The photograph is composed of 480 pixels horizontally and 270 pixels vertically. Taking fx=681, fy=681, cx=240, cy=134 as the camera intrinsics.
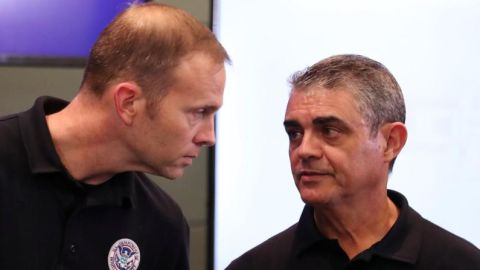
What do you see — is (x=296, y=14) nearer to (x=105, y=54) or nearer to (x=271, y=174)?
(x=271, y=174)

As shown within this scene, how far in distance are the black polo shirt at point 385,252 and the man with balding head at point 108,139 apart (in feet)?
1.15

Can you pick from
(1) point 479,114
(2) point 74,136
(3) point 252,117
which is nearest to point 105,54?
(2) point 74,136

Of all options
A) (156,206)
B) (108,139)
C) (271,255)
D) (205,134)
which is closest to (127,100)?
(108,139)

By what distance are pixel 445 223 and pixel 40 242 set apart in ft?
4.97

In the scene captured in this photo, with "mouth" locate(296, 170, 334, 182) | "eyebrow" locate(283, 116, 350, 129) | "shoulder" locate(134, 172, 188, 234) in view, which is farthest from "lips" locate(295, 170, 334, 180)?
"shoulder" locate(134, 172, 188, 234)

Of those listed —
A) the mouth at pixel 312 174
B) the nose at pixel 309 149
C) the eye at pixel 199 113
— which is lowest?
the mouth at pixel 312 174

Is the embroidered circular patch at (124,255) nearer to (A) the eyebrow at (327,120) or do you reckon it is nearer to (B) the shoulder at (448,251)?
(A) the eyebrow at (327,120)

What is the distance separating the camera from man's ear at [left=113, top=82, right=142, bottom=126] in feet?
5.19

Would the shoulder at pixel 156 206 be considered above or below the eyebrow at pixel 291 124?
below

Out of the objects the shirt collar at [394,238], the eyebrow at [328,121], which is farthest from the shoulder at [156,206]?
the eyebrow at [328,121]

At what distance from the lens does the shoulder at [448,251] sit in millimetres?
1665

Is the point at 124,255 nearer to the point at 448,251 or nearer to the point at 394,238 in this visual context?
the point at 394,238

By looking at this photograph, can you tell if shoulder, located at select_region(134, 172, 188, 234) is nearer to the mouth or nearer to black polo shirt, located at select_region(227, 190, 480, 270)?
black polo shirt, located at select_region(227, 190, 480, 270)

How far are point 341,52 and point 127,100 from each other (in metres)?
1.05
